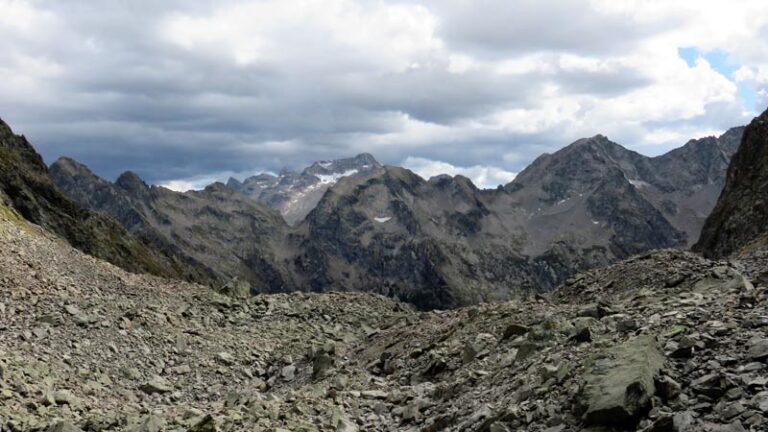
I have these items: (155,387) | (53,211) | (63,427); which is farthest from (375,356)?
(53,211)

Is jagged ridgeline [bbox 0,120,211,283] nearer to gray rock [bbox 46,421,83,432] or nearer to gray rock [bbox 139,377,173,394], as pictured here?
gray rock [bbox 139,377,173,394]

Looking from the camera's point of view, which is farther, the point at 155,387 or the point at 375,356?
the point at 375,356

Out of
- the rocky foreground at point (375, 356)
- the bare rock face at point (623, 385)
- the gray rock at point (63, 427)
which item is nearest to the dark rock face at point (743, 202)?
the rocky foreground at point (375, 356)

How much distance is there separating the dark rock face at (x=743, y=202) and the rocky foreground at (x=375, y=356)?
69.0 m

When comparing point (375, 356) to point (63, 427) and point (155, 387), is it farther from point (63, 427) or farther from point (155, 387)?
point (63, 427)

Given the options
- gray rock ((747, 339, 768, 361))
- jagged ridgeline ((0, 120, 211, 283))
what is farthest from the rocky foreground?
jagged ridgeline ((0, 120, 211, 283))

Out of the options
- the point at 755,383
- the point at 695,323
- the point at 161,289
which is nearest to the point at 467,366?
the point at 695,323

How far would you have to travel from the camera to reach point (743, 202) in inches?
4289

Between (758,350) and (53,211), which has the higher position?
(53,211)

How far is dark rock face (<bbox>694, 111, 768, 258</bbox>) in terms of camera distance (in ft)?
322

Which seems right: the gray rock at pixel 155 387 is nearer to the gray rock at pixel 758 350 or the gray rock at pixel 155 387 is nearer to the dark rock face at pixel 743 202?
the gray rock at pixel 758 350

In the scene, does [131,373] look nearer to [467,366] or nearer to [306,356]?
[306,356]

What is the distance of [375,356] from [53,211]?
383 ft

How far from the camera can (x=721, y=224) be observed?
112m
